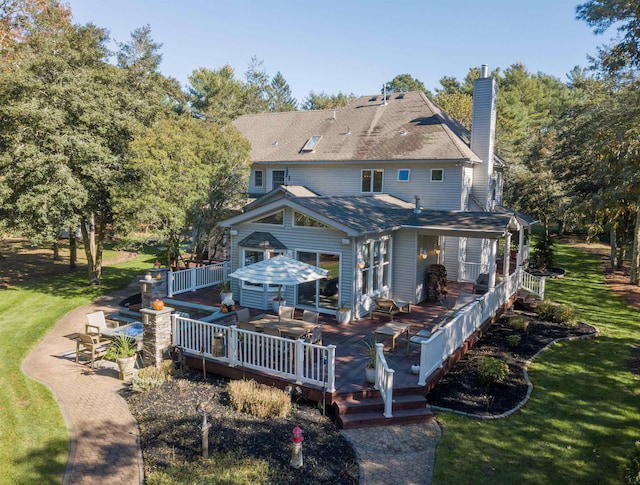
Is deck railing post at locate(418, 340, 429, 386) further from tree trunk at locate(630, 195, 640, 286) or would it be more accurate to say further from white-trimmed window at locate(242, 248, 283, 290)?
tree trunk at locate(630, 195, 640, 286)

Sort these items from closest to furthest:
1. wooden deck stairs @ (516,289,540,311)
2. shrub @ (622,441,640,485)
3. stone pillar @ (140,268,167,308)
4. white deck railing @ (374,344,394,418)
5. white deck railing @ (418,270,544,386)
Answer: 1. shrub @ (622,441,640,485)
2. white deck railing @ (374,344,394,418)
3. white deck railing @ (418,270,544,386)
4. stone pillar @ (140,268,167,308)
5. wooden deck stairs @ (516,289,540,311)

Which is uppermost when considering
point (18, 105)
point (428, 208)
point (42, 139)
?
point (18, 105)

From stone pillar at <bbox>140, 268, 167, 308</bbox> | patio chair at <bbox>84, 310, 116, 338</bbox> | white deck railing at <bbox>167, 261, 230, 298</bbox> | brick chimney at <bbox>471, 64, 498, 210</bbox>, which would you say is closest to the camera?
patio chair at <bbox>84, 310, 116, 338</bbox>

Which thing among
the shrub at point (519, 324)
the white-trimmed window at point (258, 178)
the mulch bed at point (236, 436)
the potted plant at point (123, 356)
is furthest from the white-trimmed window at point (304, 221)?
the white-trimmed window at point (258, 178)

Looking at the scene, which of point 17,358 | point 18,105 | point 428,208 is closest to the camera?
point 17,358

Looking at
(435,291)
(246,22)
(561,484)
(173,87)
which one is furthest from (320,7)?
(561,484)

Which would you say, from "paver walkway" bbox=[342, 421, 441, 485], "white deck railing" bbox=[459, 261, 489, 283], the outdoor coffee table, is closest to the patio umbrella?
the outdoor coffee table

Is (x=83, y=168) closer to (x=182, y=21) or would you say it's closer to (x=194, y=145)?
(x=194, y=145)
